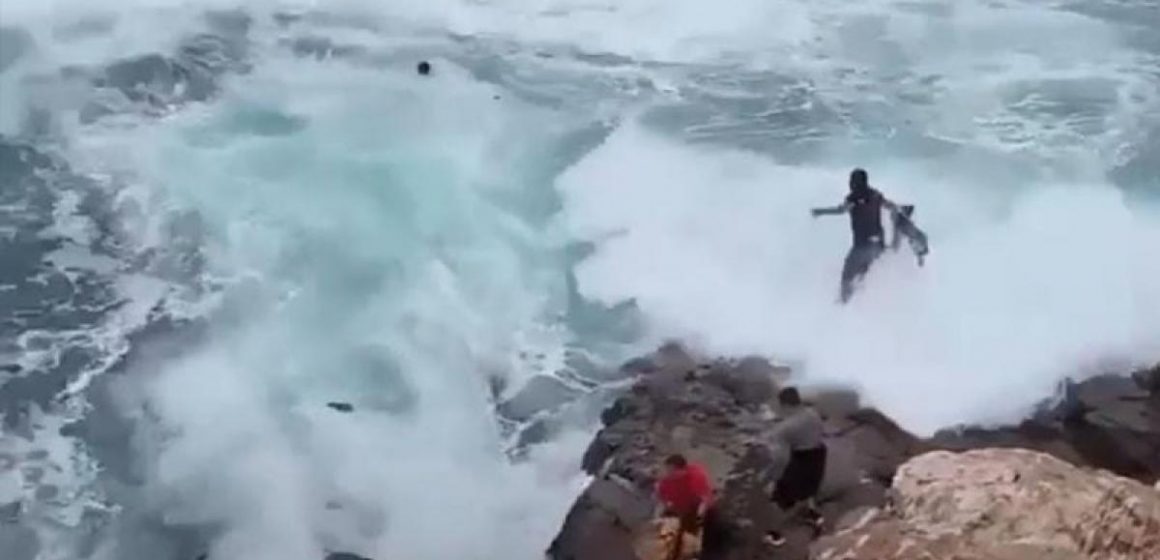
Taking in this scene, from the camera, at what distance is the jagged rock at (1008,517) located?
9.95 meters

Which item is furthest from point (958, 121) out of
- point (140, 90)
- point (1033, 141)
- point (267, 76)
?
point (140, 90)

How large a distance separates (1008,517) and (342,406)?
710 centimetres

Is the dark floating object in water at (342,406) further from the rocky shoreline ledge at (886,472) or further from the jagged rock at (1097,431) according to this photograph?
the jagged rock at (1097,431)

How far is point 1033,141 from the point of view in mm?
19891

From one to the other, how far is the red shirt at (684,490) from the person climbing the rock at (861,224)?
4387 millimetres

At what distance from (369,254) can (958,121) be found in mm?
7786

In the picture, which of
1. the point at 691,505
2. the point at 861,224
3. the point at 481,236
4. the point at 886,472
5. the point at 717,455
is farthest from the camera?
the point at 481,236

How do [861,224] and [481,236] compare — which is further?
[481,236]

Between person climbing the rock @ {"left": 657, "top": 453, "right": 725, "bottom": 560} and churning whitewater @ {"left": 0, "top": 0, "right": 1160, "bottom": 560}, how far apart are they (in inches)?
88.2

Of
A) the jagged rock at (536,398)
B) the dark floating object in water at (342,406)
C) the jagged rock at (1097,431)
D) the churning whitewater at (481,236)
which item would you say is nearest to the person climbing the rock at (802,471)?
the jagged rock at (1097,431)

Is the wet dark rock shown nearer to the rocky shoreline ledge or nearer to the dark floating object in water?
the rocky shoreline ledge

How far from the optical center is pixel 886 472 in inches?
494

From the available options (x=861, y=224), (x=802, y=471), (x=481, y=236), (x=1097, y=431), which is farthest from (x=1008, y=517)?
(x=481, y=236)

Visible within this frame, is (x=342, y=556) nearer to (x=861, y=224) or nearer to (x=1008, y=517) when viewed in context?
(x=1008, y=517)
